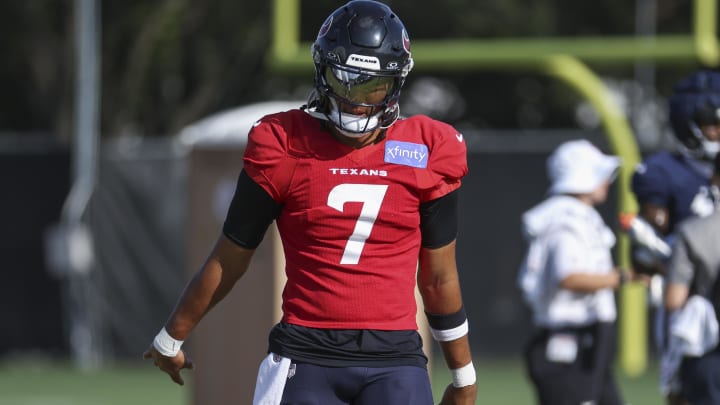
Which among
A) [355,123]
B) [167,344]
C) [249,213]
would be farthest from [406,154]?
[167,344]

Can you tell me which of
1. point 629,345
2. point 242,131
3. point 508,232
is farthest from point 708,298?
point 508,232

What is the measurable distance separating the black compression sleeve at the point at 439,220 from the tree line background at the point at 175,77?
1883cm

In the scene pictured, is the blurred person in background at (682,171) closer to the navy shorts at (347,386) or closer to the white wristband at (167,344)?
the navy shorts at (347,386)

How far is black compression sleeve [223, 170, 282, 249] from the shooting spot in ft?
15.5

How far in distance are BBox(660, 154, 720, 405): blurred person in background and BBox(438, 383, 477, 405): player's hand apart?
1.09 meters

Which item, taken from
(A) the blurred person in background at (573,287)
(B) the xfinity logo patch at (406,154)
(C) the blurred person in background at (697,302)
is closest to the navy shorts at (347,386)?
(B) the xfinity logo patch at (406,154)

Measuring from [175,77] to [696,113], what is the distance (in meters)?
20.8

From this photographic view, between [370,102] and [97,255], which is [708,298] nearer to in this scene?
[370,102]

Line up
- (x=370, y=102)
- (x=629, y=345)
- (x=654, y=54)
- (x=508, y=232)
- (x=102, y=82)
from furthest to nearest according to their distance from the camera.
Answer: (x=102, y=82) → (x=508, y=232) → (x=629, y=345) → (x=654, y=54) → (x=370, y=102)

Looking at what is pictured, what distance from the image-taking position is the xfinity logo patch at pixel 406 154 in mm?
4664

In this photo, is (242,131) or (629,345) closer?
(242,131)

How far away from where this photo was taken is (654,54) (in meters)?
13.3

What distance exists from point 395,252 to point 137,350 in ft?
38.3

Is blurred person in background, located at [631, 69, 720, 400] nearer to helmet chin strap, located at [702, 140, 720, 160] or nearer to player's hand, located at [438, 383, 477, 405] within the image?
helmet chin strap, located at [702, 140, 720, 160]
